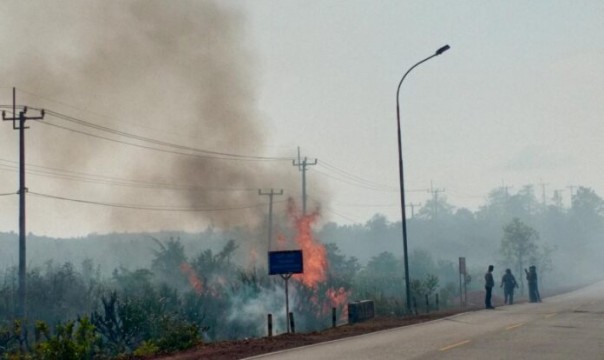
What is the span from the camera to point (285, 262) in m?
21.8

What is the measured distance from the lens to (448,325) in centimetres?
2173

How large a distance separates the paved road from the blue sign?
3.30 metres

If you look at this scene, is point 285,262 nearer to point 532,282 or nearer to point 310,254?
point 532,282

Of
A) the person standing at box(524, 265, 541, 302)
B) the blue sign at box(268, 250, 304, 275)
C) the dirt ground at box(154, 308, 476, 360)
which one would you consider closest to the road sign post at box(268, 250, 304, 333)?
the blue sign at box(268, 250, 304, 275)

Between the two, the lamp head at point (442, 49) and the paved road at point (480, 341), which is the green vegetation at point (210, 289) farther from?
the lamp head at point (442, 49)

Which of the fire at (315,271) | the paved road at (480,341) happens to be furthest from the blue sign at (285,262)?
the fire at (315,271)

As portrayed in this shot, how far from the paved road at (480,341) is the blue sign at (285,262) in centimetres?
330

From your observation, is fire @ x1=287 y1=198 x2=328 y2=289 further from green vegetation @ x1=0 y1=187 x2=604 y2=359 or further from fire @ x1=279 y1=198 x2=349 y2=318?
green vegetation @ x1=0 y1=187 x2=604 y2=359

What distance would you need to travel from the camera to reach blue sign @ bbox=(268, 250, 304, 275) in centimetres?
2175

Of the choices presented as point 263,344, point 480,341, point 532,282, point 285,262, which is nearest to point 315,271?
point 532,282

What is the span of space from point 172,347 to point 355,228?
561 feet

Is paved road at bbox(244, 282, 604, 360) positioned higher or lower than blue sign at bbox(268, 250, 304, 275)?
lower

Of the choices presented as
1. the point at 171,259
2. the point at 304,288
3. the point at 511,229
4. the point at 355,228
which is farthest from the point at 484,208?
the point at 304,288

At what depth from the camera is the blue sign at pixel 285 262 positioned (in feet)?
71.4
